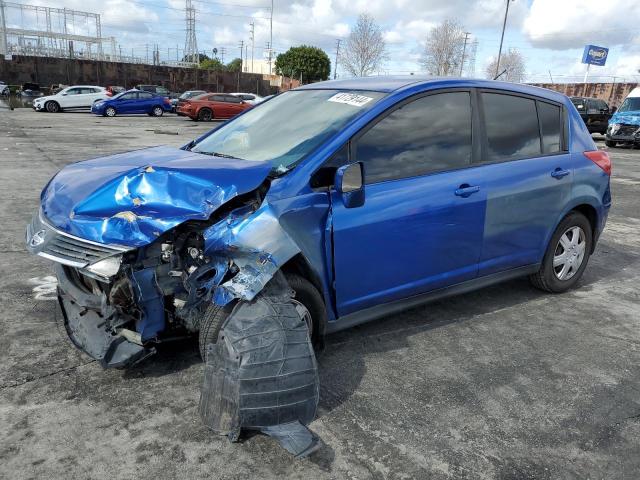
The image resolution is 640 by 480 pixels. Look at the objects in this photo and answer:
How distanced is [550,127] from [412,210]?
1815 mm

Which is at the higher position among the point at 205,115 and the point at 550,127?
the point at 550,127

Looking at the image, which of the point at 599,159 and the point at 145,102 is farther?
the point at 145,102

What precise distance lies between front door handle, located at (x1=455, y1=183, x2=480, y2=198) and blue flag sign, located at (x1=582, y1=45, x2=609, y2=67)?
193 ft

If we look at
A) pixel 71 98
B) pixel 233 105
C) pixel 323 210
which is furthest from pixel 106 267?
pixel 71 98

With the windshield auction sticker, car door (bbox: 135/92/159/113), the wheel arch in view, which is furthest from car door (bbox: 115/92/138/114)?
the wheel arch

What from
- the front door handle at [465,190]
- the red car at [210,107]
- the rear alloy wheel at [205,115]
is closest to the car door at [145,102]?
the red car at [210,107]

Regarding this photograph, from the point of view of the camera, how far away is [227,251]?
8.79 feet

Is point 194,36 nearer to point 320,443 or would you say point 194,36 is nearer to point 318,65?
point 318,65

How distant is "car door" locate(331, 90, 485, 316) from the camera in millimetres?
3150

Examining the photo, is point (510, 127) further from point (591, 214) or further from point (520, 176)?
point (591, 214)

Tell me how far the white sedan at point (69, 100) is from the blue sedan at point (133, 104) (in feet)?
7.01

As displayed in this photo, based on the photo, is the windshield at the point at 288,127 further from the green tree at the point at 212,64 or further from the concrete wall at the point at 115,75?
the green tree at the point at 212,64

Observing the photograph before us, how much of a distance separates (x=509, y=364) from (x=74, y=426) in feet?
8.47

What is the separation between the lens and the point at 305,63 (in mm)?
62312
